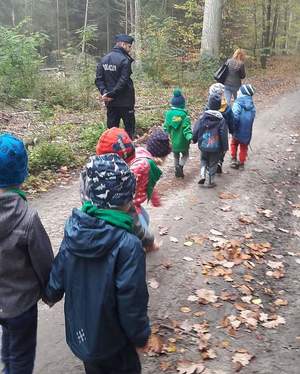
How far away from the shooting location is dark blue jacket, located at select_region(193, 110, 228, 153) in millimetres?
7680

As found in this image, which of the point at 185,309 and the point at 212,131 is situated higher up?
the point at 212,131

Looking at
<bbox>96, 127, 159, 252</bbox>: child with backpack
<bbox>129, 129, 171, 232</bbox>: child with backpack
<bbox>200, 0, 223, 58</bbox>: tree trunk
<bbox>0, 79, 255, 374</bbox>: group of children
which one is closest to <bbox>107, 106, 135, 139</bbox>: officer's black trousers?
<bbox>129, 129, 171, 232</bbox>: child with backpack

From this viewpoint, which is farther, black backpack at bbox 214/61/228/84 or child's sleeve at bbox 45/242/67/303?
black backpack at bbox 214/61/228/84

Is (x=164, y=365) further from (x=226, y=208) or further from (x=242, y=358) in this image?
(x=226, y=208)

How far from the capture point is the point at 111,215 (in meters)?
2.80

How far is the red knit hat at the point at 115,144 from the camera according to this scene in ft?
13.6

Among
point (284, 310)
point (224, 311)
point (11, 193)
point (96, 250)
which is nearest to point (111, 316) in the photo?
point (96, 250)

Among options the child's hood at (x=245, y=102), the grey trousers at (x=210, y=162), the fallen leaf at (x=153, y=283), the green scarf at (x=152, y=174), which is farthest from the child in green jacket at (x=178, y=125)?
the fallen leaf at (x=153, y=283)

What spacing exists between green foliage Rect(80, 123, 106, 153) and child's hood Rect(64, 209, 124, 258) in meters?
7.46

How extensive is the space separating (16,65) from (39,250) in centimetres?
1244

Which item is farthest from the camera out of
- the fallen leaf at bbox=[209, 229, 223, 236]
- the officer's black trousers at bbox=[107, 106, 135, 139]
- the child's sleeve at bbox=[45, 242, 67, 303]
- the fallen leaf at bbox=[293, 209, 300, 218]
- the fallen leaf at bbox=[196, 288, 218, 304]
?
the officer's black trousers at bbox=[107, 106, 135, 139]

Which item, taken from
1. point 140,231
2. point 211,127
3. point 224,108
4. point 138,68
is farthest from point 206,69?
point 140,231

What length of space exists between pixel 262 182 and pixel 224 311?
4.55m

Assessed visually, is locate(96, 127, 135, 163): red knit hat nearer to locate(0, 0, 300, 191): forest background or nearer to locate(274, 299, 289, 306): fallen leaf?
locate(274, 299, 289, 306): fallen leaf
